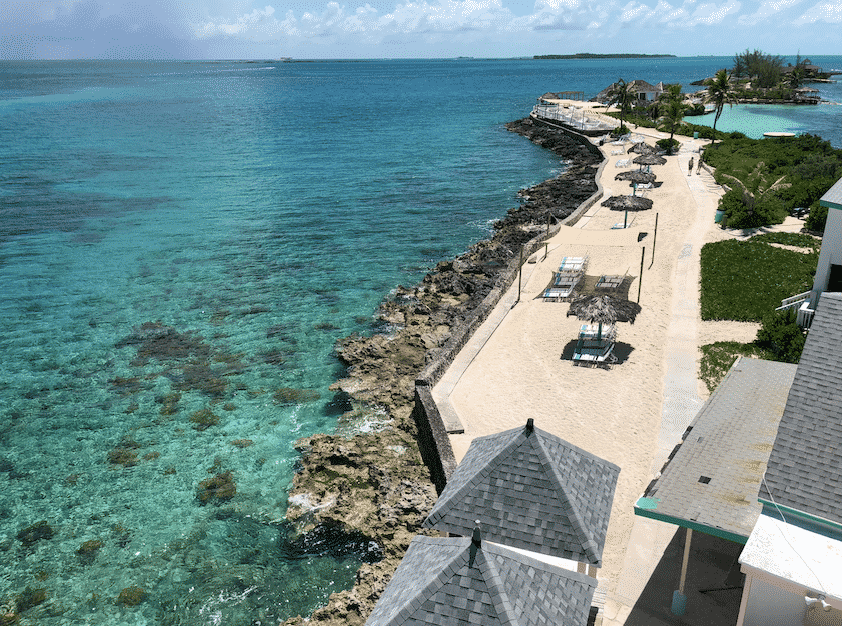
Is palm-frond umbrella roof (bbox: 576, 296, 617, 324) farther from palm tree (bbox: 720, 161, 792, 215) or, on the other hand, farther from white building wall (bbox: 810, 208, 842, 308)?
palm tree (bbox: 720, 161, 792, 215)

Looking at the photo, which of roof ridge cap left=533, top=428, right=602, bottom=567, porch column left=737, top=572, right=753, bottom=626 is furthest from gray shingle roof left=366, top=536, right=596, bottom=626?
porch column left=737, top=572, right=753, bottom=626

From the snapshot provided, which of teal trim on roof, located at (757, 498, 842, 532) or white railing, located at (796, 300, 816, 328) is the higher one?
teal trim on roof, located at (757, 498, 842, 532)

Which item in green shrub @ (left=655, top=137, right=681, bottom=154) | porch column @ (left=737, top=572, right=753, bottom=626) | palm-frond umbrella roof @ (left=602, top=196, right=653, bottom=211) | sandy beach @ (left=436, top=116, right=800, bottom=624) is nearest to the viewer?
porch column @ (left=737, top=572, right=753, bottom=626)

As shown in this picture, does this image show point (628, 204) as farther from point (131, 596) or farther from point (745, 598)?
point (131, 596)

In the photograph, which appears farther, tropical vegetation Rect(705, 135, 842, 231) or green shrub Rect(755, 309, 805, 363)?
tropical vegetation Rect(705, 135, 842, 231)

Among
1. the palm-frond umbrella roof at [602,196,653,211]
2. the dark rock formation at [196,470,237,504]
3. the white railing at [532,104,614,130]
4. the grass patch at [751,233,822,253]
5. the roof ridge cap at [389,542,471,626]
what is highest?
the white railing at [532,104,614,130]

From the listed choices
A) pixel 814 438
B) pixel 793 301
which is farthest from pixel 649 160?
pixel 814 438

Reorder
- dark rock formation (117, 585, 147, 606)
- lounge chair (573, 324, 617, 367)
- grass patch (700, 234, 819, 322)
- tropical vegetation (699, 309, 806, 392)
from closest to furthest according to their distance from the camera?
1. dark rock formation (117, 585, 147, 606)
2. tropical vegetation (699, 309, 806, 392)
3. lounge chair (573, 324, 617, 367)
4. grass patch (700, 234, 819, 322)
